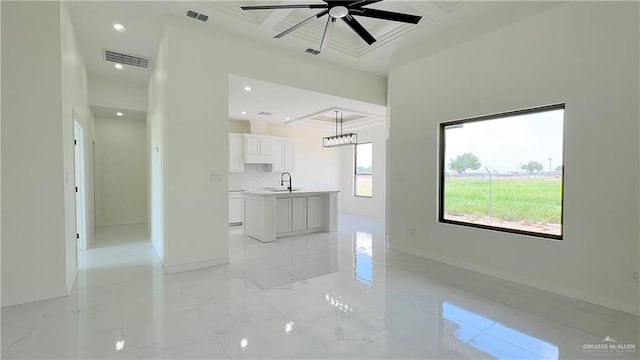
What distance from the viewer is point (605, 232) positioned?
2820 mm

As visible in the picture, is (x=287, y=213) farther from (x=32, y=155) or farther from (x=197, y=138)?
(x=32, y=155)

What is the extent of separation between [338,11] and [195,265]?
3.41m

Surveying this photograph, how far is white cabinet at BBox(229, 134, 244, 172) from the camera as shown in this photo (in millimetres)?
7461

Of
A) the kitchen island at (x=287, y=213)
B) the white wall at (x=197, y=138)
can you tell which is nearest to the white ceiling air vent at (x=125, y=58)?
the white wall at (x=197, y=138)

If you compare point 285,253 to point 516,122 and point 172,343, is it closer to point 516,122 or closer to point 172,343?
point 172,343

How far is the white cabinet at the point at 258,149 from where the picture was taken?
25.0 ft

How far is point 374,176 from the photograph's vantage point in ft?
29.1

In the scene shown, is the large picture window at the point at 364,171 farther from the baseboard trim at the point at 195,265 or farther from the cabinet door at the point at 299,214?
the baseboard trim at the point at 195,265

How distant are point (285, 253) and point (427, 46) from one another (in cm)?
379

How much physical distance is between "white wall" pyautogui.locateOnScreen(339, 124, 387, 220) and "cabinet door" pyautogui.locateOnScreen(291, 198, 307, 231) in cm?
290

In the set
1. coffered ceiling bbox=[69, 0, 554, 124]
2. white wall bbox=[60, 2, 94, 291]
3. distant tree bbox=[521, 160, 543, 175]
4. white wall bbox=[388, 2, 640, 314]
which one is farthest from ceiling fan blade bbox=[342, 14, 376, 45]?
white wall bbox=[60, 2, 94, 291]

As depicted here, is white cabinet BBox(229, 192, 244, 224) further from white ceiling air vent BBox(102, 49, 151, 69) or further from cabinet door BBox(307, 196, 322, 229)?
white ceiling air vent BBox(102, 49, 151, 69)

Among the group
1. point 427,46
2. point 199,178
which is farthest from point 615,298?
point 199,178

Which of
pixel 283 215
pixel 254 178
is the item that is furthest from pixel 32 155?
pixel 254 178
